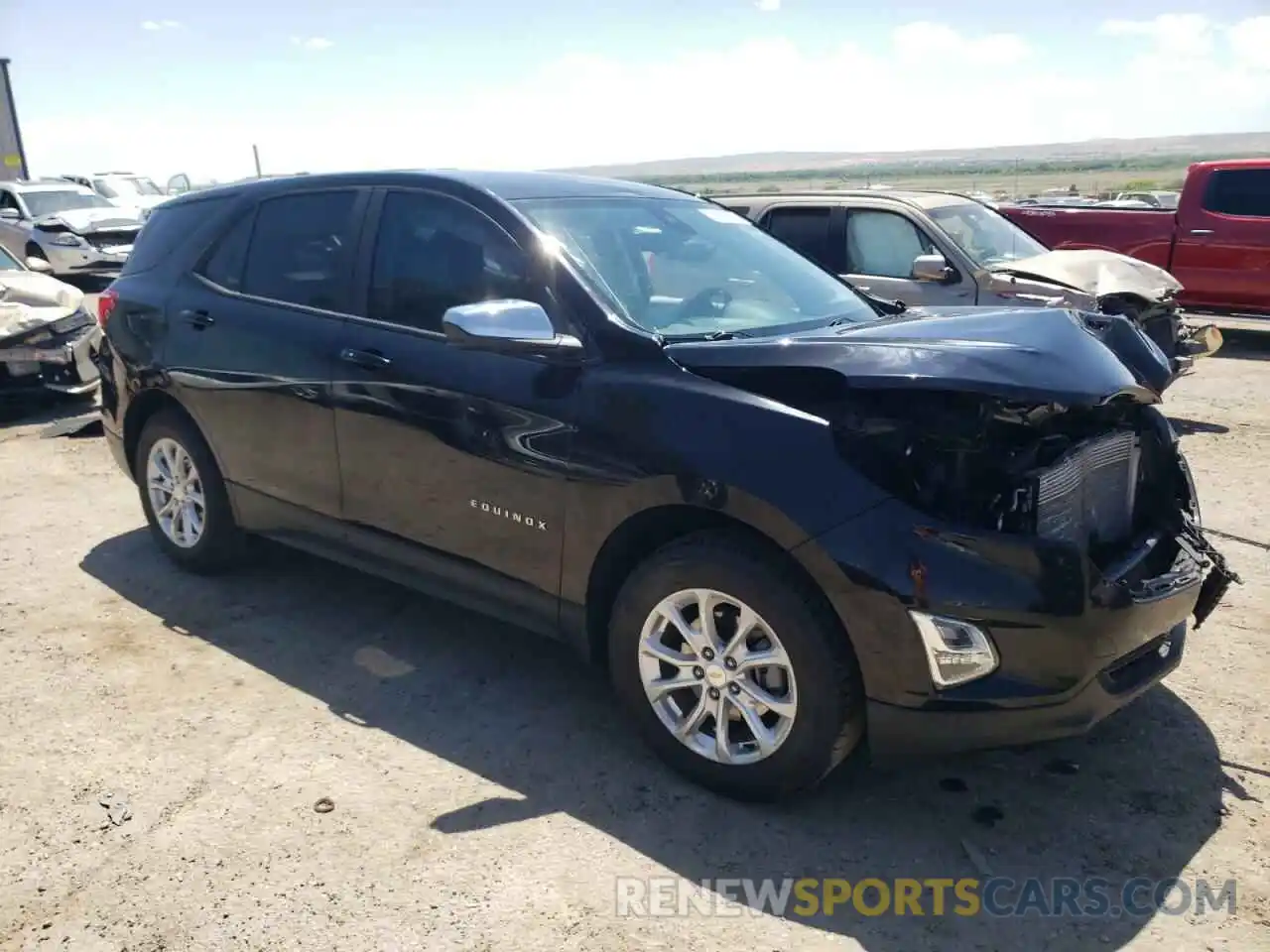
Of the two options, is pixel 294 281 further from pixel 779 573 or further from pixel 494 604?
pixel 779 573

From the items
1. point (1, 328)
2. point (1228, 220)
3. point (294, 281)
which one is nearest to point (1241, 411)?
point (1228, 220)

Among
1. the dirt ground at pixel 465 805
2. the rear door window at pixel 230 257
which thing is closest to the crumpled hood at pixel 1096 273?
the dirt ground at pixel 465 805

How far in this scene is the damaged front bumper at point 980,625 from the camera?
8.84ft

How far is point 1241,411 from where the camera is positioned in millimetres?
8578

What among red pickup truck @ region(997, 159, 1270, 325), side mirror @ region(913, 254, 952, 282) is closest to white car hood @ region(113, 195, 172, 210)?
red pickup truck @ region(997, 159, 1270, 325)

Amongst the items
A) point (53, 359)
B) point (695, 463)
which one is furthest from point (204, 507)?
point (53, 359)

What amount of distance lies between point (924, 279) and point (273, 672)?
5.66m

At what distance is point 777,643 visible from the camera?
9.64 feet

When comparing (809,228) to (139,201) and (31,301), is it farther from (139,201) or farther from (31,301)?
(139,201)

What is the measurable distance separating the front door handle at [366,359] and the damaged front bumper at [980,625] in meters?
1.82

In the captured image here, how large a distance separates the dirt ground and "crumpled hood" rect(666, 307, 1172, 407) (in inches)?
48.6

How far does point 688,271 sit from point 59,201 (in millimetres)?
18946

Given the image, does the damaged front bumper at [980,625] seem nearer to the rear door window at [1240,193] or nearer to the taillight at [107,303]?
the taillight at [107,303]

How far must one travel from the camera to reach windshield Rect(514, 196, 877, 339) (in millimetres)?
3535
